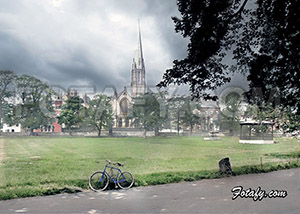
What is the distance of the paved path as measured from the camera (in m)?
4.18

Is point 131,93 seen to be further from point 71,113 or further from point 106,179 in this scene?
point 106,179

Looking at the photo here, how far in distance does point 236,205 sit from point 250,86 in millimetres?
3363

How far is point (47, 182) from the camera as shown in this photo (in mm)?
6707

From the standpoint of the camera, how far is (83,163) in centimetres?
1166

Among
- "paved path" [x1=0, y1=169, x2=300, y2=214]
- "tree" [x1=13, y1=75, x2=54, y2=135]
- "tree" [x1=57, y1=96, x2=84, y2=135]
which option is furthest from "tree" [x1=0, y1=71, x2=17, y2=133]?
"paved path" [x1=0, y1=169, x2=300, y2=214]

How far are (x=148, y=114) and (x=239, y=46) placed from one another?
21637 mm

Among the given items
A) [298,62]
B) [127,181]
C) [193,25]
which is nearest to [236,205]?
[127,181]

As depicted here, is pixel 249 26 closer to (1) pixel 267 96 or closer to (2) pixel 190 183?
(1) pixel 267 96

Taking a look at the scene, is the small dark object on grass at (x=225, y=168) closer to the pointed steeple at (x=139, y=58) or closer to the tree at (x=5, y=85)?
the pointed steeple at (x=139, y=58)

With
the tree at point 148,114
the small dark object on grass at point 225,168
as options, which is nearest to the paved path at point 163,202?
the small dark object on grass at point 225,168

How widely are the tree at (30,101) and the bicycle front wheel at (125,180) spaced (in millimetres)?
9161

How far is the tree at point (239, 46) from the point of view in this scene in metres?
6.13

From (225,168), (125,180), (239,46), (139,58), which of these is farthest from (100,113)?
(125,180)

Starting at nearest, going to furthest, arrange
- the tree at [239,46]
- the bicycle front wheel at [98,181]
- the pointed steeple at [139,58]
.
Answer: the bicycle front wheel at [98,181] → the tree at [239,46] → the pointed steeple at [139,58]
